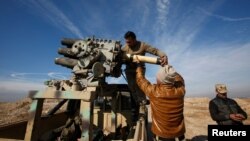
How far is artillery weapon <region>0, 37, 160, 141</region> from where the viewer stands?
379cm

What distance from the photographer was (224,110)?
5473 mm

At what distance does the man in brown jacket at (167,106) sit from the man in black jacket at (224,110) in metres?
1.84

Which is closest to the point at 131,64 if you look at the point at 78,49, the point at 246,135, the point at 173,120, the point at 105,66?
the point at 105,66

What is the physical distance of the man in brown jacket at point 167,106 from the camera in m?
4.00

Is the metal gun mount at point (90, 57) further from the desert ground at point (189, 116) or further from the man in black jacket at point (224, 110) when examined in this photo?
the desert ground at point (189, 116)

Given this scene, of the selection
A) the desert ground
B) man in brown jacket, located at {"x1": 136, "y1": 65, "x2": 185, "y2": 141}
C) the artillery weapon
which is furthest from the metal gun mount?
the desert ground

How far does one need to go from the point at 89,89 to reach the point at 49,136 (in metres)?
1.55

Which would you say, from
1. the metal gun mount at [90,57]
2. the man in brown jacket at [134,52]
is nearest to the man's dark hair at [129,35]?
the man in brown jacket at [134,52]

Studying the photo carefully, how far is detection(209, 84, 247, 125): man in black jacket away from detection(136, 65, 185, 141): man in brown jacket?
1.84 meters

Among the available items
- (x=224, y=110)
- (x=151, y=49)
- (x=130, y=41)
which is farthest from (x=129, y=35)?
(x=224, y=110)

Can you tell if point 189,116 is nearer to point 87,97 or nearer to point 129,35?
point 129,35

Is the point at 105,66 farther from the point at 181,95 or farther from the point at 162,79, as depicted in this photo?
the point at 181,95

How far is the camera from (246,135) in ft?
15.3

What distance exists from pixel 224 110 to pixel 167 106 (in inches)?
91.2
